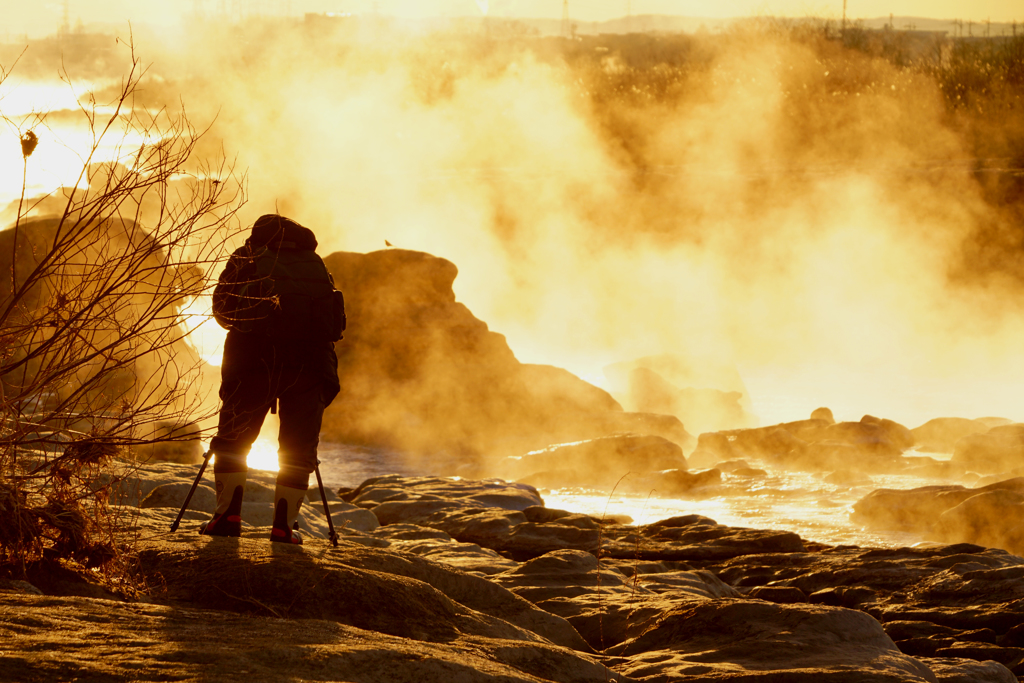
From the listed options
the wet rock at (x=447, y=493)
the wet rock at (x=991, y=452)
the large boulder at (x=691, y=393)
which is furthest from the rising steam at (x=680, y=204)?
the wet rock at (x=447, y=493)

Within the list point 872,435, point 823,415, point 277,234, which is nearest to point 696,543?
point 277,234

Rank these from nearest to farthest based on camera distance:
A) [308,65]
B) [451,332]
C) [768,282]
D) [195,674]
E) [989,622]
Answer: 1. [195,674]
2. [989,622]
3. [451,332]
4. [768,282]
5. [308,65]

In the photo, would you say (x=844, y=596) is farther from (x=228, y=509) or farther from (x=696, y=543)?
(x=228, y=509)

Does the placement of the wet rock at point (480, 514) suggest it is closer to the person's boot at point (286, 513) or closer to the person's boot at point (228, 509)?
the person's boot at point (286, 513)

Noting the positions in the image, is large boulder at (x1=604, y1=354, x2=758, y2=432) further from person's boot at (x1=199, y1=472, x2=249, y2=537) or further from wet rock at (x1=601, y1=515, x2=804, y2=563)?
person's boot at (x1=199, y1=472, x2=249, y2=537)

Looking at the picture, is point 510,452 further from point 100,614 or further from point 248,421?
point 100,614

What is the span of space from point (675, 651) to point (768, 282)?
28.9 metres

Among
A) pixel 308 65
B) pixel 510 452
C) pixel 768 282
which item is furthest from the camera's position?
pixel 308 65

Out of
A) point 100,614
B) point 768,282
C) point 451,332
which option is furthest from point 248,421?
point 768,282

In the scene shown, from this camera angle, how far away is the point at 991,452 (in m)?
15.5

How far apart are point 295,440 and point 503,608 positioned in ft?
4.13

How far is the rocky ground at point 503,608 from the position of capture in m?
2.98

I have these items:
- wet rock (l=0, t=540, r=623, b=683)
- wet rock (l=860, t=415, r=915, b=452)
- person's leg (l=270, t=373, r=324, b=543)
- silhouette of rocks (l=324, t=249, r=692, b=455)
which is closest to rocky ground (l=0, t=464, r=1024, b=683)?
wet rock (l=0, t=540, r=623, b=683)

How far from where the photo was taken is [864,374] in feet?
92.9
